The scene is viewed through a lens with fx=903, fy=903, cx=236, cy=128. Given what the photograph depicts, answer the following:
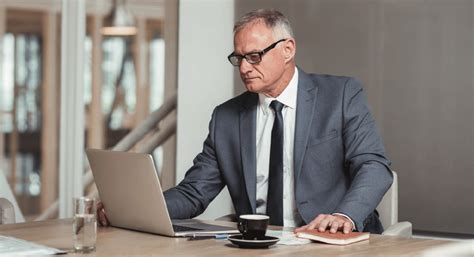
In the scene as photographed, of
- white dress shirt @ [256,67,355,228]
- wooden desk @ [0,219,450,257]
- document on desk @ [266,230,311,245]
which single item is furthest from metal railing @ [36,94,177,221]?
document on desk @ [266,230,311,245]

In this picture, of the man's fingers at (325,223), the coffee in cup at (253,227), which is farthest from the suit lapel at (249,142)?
the coffee in cup at (253,227)

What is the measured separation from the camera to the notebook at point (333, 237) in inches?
95.6

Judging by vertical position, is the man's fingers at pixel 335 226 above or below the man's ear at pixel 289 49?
below

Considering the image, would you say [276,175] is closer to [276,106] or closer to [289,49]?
[276,106]

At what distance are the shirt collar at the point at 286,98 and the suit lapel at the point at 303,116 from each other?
0.11 feet

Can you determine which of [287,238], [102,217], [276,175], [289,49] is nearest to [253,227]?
[287,238]

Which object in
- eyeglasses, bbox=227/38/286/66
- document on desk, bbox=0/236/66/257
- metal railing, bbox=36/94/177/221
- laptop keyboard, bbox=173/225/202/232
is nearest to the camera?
document on desk, bbox=0/236/66/257

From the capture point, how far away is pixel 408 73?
4156 millimetres

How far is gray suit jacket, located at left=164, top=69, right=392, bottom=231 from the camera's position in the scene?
316 cm

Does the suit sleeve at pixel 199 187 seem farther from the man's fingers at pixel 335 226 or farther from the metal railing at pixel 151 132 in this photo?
the metal railing at pixel 151 132

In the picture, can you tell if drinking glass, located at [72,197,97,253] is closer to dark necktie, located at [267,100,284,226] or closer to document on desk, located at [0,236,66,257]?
document on desk, located at [0,236,66,257]

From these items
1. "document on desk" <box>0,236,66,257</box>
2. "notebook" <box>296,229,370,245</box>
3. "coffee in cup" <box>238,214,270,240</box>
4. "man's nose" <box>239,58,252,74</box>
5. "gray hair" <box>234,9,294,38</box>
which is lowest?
"document on desk" <box>0,236,66,257</box>

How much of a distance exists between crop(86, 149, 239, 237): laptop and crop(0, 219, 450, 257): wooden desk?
0.14ft

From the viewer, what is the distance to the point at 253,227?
7.81 ft
